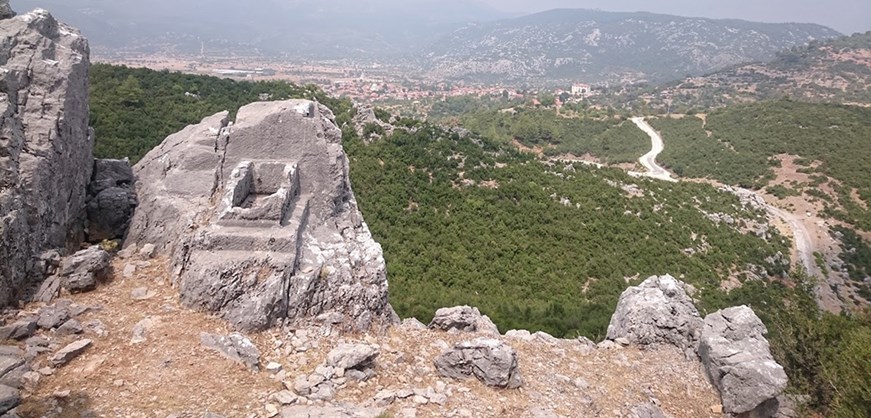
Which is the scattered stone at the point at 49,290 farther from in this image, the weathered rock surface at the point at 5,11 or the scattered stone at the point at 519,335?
the scattered stone at the point at 519,335

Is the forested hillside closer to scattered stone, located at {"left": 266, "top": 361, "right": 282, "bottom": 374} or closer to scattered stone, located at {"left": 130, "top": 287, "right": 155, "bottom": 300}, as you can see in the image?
scattered stone, located at {"left": 266, "top": 361, "right": 282, "bottom": 374}

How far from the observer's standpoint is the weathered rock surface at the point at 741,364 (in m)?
10.0

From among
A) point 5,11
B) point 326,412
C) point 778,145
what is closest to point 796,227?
point 778,145

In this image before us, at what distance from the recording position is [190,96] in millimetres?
39500

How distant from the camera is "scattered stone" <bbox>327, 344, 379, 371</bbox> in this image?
28.9 ft

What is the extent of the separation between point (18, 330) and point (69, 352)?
104 centimetres

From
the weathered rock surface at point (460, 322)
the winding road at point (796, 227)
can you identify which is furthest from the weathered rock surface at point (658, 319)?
the winding road at point (796, 227)

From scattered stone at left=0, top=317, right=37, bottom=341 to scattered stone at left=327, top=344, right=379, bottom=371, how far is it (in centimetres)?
513

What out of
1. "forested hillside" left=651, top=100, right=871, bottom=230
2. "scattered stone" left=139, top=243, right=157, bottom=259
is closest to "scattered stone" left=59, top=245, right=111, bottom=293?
"scattered stone" left=139, top=243, right=157, bottom=259

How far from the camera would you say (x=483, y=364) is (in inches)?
374

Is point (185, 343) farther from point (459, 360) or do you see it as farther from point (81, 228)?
point (81, 228)

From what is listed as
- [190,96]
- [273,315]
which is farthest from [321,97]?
[273,315]

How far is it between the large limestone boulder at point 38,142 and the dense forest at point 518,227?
11005 millimetres

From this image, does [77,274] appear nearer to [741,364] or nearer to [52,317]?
[52,317]
